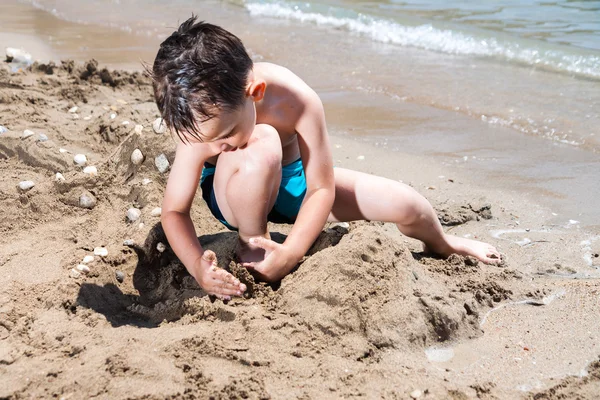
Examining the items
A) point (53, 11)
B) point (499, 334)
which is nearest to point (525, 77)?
point (499, 334)

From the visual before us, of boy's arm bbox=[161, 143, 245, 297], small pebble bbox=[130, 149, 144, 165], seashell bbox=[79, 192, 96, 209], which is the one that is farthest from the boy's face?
seashell bbox=[79, 192, 96, 209]

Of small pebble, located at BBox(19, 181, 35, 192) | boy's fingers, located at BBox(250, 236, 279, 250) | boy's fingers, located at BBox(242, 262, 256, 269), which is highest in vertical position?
boy's fingers, located at BBox(250, 236, 279, 250)

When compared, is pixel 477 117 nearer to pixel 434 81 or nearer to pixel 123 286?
pixel 434 81

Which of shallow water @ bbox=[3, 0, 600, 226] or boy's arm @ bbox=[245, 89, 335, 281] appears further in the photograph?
shallow water @ bbox=[3, 0, 600, 226]

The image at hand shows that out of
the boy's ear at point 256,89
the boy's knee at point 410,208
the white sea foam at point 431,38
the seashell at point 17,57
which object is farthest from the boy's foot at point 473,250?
the seashell at point 17,57

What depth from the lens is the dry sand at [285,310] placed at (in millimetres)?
2105

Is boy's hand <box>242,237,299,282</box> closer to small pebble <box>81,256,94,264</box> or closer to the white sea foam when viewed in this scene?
small pebble <box>81,256,94,264</box>

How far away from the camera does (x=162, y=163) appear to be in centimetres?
341

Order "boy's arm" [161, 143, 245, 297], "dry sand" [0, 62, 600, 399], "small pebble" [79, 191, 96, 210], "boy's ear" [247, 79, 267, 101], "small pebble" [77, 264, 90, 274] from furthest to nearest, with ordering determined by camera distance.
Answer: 1. "small pebble" [79, 191, 96, 210]
2. "small pebble" [77, 264, 90, 274]
3. "boy's arm" [161, 143, 245, 297]
4. "boy's ear" [247, 79, 267, 101]
5. "dry sand" [0, 62, 600, 399]

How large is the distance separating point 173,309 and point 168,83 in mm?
901

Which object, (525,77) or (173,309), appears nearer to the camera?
(173,309)

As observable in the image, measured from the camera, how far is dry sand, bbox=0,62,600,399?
2.11 m

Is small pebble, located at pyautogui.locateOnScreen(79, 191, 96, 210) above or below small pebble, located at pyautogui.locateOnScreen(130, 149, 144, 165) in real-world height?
below

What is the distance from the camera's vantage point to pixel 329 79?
6.14 metres
